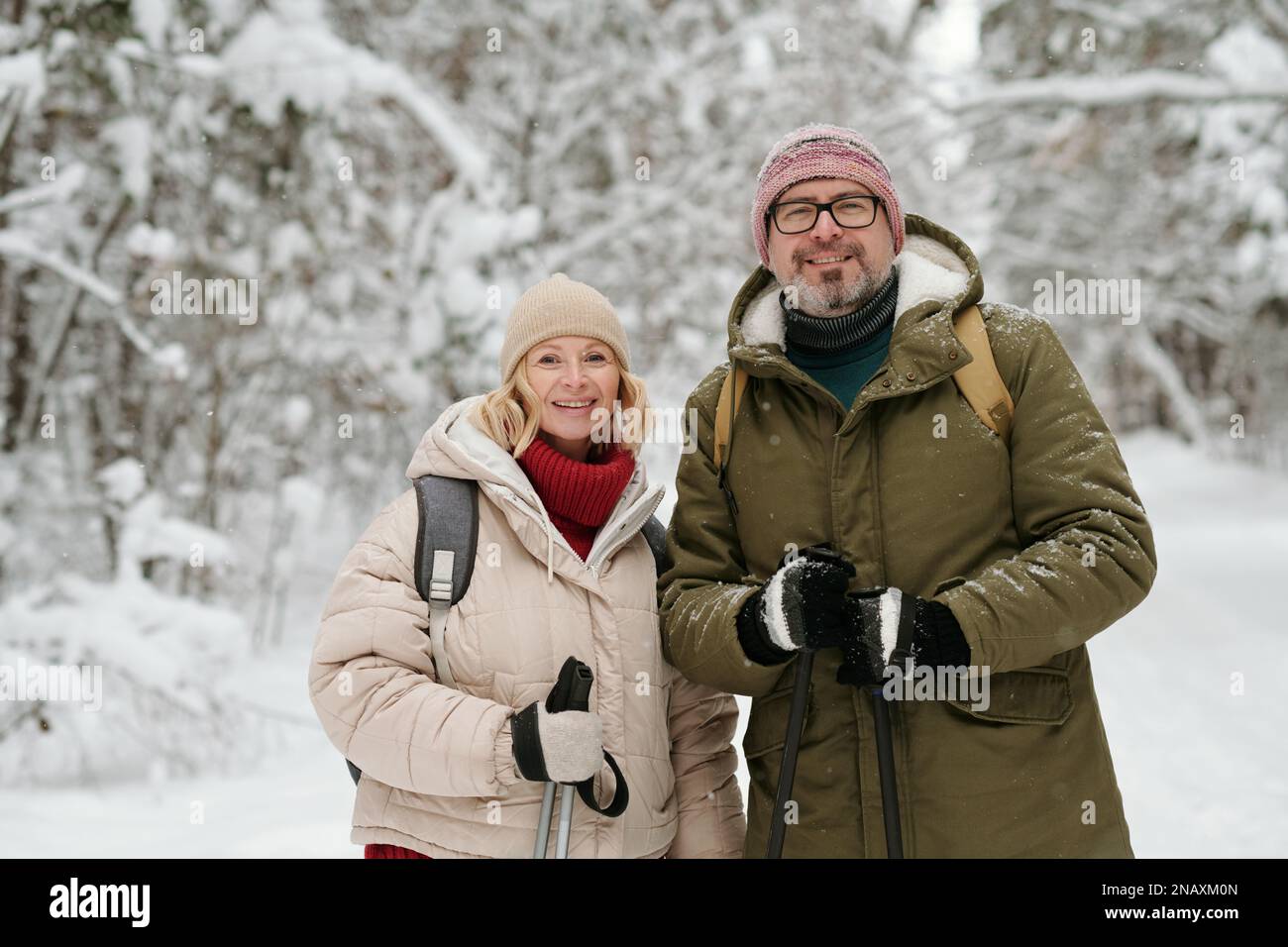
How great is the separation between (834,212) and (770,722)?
122 centimetres

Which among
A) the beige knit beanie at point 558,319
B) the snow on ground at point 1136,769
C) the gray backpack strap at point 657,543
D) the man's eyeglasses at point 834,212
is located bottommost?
the snow on ground at point 1136,769

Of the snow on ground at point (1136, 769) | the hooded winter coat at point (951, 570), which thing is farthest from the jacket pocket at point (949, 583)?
the snow on ground at point (1136, 769)

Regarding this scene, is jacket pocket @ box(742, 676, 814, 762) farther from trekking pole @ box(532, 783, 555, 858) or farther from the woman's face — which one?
the woman's face

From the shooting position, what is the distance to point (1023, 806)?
8.04 feet

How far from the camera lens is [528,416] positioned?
284cm

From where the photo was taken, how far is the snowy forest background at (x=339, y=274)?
6.27 meters

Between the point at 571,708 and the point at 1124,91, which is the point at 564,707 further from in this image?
the point at 1124,91

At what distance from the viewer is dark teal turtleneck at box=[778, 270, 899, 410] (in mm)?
2682

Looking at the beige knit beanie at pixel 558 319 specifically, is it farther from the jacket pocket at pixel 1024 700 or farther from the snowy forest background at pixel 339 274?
the snowy forest background at pixel 339 274

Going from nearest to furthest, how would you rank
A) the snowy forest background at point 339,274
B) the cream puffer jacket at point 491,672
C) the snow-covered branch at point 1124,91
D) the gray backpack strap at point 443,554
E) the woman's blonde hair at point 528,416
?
the cream puffer jacket at point 491,672
the gray backpack strap at point 443,554
the woman's blonde hair at point 528,416
the snowy forest background at point 339,274
the snow-covered branch at point 1124,91

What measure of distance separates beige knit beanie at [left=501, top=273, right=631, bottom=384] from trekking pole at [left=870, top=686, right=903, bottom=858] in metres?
1.08

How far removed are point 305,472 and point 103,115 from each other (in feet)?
11.3

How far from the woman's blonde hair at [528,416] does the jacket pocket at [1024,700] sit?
1014 millimetres
